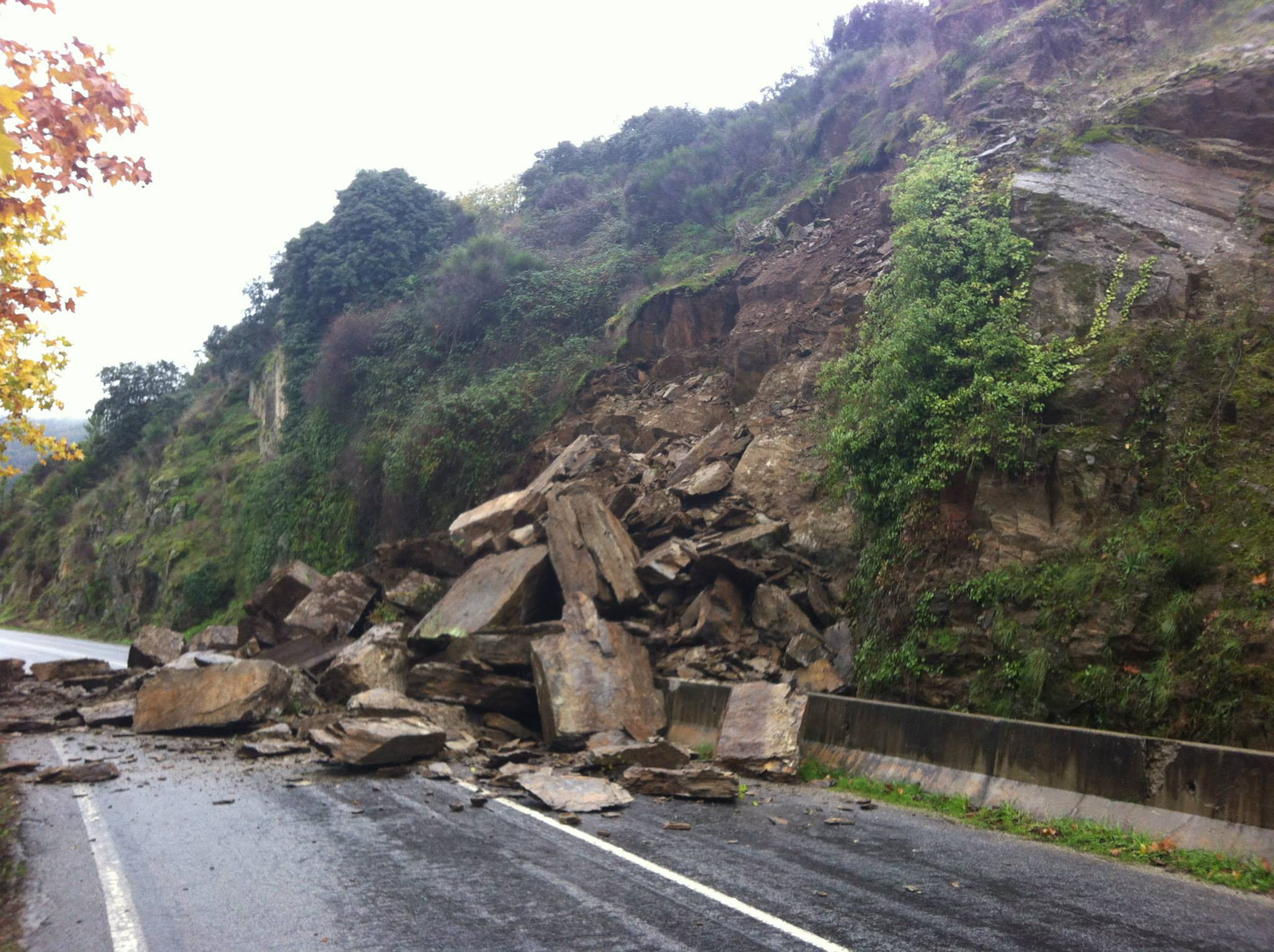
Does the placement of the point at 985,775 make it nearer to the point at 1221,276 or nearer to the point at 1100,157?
the point at 1221,276

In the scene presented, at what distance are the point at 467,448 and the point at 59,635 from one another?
94.5ft

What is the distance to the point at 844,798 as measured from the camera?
8445 millimetres

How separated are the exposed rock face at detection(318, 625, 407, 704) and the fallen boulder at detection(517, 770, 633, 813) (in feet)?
15.1

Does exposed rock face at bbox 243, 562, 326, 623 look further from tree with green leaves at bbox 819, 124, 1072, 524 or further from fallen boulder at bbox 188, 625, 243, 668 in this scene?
tree with green leaves at bbox 819, 124, 1072, 524

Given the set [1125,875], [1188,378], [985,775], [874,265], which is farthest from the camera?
[874,265]

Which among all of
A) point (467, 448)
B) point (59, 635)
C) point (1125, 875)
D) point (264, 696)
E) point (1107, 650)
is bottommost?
point (59, 635)

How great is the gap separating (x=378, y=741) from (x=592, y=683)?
2.73 m

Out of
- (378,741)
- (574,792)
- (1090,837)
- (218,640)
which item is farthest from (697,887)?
(218,640)

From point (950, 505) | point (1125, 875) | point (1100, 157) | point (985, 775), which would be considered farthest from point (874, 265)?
point (1125, 875)

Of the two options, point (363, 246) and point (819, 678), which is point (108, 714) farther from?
point (363, 246)

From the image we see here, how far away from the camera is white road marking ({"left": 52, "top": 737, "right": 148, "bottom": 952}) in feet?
15.8

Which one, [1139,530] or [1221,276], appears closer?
[1139,530]

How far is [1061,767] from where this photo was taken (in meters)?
7.42

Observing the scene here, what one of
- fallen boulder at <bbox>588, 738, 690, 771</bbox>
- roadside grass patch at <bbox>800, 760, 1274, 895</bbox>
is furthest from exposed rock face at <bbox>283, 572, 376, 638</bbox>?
roadside grass patch at <bbox>800, 760, 1274, 895</bbox>
